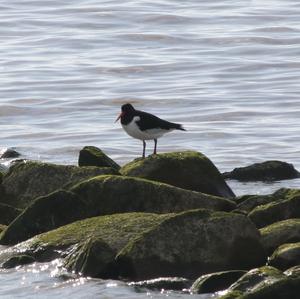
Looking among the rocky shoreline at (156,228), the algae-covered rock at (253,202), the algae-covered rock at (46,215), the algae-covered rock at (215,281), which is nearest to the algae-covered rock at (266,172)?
the rocky shoreline at (156,228)

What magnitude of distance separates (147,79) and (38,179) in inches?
474

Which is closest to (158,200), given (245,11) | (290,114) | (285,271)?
(285,271)

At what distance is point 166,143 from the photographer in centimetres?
2016

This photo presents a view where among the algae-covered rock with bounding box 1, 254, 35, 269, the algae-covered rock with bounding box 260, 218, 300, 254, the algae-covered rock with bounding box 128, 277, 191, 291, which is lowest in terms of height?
the algae-covered rock with bounding box 1, 254, 35, 269

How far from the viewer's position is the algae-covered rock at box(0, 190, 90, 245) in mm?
12062

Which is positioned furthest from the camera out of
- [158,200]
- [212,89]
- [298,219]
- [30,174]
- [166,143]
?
[212,89]

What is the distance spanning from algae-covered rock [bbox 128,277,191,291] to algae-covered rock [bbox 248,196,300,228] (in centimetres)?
161

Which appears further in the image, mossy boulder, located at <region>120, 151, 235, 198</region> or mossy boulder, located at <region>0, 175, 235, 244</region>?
mossy boulder, located at <region>120, 151, 235, 198</region>

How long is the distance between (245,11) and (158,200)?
70.4ft

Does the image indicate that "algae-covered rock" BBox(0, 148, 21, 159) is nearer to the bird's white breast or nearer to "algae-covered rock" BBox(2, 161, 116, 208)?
the bird's white breast

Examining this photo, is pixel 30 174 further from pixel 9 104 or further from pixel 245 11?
pixel 245 11

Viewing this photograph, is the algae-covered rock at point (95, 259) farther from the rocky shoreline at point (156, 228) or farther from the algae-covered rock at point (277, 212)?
the algae-covered rock at point (277, 212)

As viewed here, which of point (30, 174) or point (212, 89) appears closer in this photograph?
point (30, 174)

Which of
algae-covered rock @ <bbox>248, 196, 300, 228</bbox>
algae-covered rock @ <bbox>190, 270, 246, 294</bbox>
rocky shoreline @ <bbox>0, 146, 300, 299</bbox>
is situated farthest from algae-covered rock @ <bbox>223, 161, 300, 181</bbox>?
algae-covered rock @ <bbox>190, 270, 246, 294</bbox>
